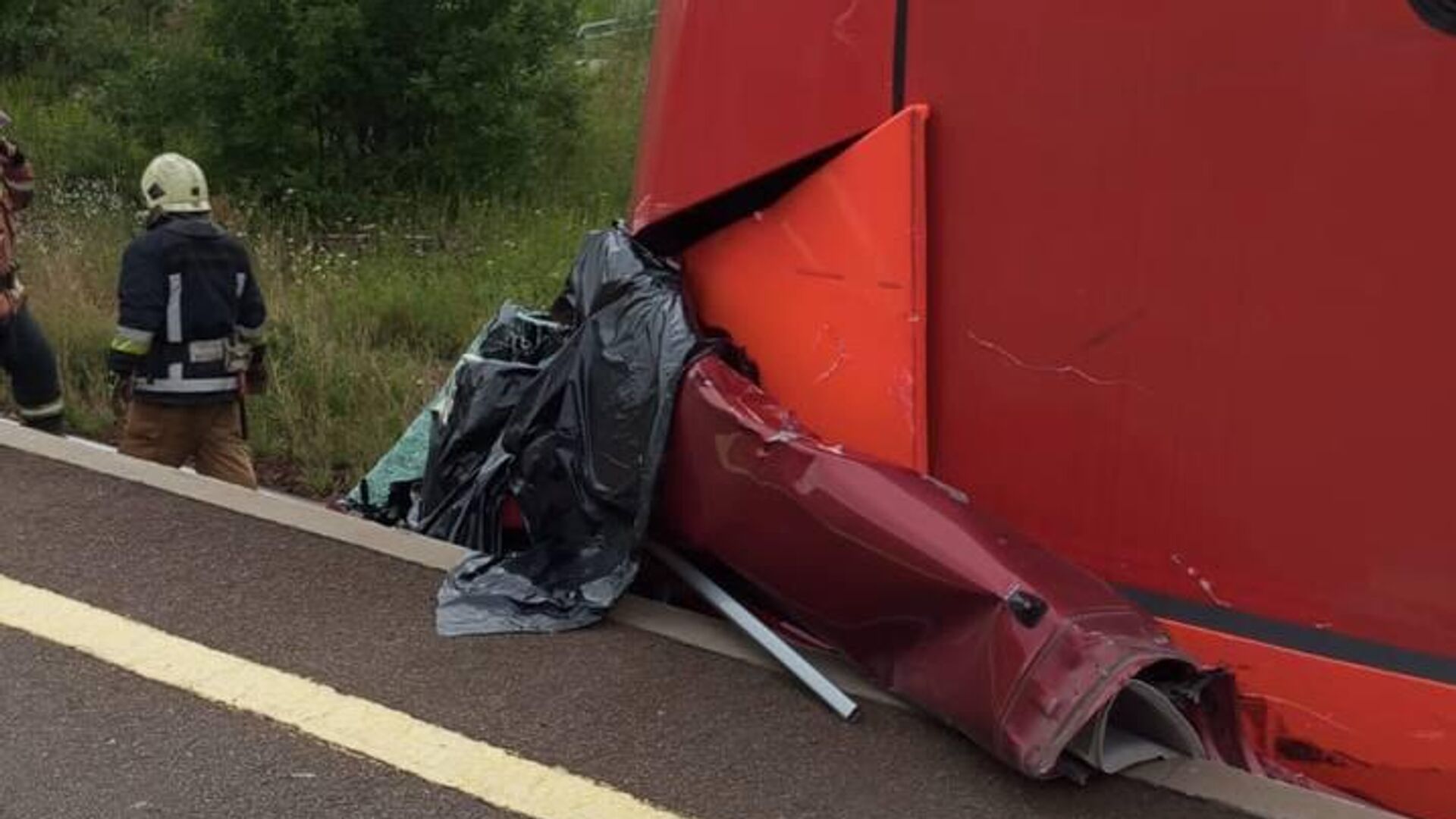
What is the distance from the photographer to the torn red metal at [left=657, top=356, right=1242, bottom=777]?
2.88 metres

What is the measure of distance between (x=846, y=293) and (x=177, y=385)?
9.14ft

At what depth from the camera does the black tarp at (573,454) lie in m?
3.64

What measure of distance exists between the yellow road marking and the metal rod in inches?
20.8

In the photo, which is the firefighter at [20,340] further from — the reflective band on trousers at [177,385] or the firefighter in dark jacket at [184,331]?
the reflective band on trousers at [177,385]

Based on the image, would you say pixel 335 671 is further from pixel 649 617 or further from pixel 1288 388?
pixel 1288 388

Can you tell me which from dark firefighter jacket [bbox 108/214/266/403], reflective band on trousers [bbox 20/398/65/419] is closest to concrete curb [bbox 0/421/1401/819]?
dark firefighter jacket [bbox 108/214/266/403]

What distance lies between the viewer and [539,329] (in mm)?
4379

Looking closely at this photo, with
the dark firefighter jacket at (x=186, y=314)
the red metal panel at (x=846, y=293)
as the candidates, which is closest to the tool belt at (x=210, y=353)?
the dark firefighter jacket at (x=186, y=314)

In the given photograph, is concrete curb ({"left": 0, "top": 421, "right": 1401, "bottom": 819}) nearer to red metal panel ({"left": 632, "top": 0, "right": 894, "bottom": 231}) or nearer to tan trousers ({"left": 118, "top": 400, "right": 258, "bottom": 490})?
tan trousers ({"left": 118, "top": 400, "right": 258, "bottom": 490})

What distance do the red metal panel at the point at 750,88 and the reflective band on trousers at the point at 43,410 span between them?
3459 millimetres

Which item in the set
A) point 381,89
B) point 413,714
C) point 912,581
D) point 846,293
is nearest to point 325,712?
point 413,714

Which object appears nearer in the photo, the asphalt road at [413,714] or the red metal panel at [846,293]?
the asphalt road at [413,714]

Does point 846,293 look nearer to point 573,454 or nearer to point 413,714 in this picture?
point 573,454

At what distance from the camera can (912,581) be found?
314 centimetres
